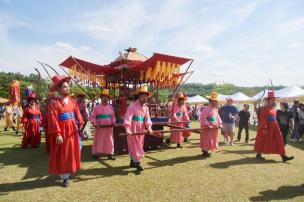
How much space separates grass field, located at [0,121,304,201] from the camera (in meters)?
4.86

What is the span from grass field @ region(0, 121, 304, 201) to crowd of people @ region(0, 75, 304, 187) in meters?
0.36

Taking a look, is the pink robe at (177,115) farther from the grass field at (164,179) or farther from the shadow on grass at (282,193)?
the shadow on grass at (282,193)

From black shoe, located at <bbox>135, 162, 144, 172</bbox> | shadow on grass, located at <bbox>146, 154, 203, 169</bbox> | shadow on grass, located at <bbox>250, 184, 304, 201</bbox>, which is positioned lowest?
shadow on grass, located at <bbox>250, 184, 304, 201</bbox>

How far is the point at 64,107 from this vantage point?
219 inches

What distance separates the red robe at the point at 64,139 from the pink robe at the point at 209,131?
3.83 metres

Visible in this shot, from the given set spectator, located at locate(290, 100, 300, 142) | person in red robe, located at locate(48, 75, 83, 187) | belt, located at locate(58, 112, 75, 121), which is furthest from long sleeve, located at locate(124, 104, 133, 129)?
spectator, located at locate(290, 100, 300, 142)

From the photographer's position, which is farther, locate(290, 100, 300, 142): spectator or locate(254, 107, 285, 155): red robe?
locate(290, 100, 300, 142): spectator

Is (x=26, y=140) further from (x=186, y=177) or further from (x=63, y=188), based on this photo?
(x=186, y=177)

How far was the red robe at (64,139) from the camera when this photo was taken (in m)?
5.37

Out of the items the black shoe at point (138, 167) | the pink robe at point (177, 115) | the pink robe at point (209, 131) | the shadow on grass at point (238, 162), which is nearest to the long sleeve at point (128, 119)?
the black shoe at point (138, 167)

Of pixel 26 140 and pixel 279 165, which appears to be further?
pixel 26 140

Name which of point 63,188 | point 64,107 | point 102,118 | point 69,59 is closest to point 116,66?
point 69,59

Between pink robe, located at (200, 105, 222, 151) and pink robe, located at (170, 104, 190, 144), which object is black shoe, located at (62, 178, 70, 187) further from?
pink robe, located at (170, 104, 190, 144)

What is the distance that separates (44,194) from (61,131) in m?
1.12
